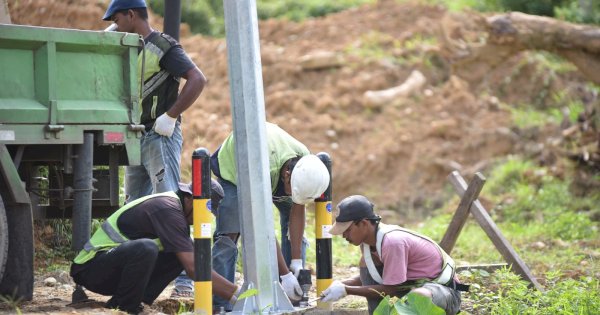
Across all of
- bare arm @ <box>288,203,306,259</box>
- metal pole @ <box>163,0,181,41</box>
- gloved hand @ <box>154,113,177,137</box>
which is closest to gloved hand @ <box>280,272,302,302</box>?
bare arm @ <box>288,203,306,259</box>

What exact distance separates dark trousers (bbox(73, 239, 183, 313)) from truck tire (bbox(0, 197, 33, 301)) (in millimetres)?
337

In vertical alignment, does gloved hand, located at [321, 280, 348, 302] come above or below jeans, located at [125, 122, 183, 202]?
below

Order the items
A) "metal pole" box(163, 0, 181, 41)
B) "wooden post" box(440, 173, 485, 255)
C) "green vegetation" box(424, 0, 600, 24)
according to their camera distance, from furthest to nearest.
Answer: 1. "green vegetation" box(424, 0, 600, 24)
2. "metal pole" box(163, 0, 181, 41)
3. "wooden post" box(440, 173, 485, 255)

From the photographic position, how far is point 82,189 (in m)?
7.11

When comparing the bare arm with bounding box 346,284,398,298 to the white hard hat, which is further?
the white hard hat

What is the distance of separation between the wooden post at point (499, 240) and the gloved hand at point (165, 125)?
2.86 metres

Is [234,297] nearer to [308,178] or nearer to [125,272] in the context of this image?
[125,272]

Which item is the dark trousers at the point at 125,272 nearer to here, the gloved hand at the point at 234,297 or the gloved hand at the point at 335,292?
the gloved hand at the point at 234,297

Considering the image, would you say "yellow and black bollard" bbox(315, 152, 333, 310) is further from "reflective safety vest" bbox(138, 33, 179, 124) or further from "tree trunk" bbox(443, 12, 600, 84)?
"tree trunk" bbox(443, 12, 600, 84)

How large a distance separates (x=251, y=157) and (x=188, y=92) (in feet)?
4.75

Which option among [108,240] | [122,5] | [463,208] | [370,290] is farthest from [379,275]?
[122,5]

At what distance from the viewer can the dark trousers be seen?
6.71 meters

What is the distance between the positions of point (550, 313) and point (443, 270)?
2.83 ft

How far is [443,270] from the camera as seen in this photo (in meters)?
6.96
